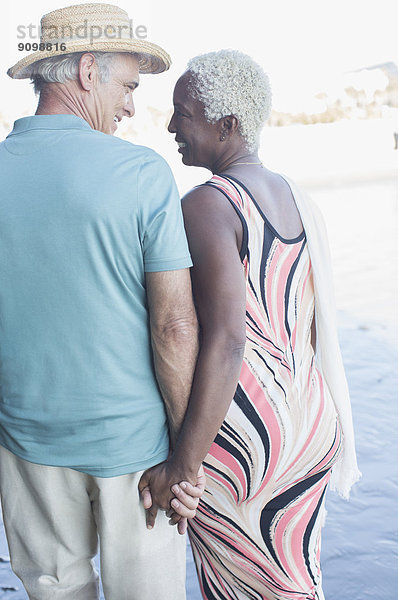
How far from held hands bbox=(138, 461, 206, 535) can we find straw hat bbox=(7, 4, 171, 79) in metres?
0.92

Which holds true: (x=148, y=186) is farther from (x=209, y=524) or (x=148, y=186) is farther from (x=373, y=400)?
(x=373, y=400)

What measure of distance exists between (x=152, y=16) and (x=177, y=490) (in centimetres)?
2450

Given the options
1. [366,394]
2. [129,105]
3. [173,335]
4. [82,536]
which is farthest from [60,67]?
[366,394]

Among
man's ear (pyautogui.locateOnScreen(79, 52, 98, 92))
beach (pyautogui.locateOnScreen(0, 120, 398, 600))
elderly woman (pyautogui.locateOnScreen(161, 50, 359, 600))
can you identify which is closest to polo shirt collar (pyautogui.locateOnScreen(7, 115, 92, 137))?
man's ear (pyautogui.locateOnScreen(79, 52, 98, 92))

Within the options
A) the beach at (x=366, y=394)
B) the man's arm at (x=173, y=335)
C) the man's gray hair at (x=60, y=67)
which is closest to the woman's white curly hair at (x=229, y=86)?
the man's gray hair at (x=60, y=67)

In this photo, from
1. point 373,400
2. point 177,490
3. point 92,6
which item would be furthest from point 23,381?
point 373,400

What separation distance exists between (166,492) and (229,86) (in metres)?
0.95

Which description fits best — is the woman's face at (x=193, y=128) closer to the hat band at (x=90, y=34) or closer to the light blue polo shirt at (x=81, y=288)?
the hat band at (x=90, y=34)

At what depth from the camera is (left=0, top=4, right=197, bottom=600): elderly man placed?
1254 mm

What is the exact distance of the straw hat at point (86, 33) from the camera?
1.37 metres

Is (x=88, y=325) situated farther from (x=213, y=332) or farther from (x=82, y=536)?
(x=82, y=536)

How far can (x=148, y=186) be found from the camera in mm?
1250

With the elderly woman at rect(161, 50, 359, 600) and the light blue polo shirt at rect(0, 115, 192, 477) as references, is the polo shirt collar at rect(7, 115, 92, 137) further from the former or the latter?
the elderly woman at rect(161, 50, 359, 600)

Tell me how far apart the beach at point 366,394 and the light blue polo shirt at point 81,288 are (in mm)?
1303
